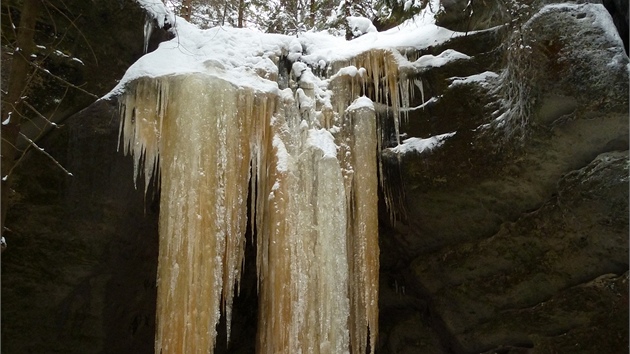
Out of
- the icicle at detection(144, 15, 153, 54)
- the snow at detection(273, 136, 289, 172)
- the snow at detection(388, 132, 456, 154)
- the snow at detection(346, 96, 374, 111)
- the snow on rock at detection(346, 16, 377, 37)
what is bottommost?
the snow at detection(273, 136, 289, 172)

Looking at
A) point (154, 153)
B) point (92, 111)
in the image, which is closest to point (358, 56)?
point (154, 153)

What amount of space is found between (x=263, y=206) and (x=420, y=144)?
1.80m

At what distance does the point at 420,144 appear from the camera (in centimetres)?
602

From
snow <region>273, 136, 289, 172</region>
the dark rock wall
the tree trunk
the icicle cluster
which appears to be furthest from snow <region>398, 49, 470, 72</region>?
the tree trunk

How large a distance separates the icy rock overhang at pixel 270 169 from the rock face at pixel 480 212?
408 mm

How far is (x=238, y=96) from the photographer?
564 centimetres

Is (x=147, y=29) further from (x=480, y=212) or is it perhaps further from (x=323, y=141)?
(x=480, y=212)

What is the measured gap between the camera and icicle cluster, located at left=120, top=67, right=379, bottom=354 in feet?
16.8

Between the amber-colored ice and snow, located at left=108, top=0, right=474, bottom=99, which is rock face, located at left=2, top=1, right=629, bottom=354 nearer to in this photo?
snow, located at left=108, top=0, right=474, bottom=99

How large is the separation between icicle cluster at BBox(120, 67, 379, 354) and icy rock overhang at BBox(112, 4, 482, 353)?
1 cm

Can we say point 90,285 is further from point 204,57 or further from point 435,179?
point 435,179

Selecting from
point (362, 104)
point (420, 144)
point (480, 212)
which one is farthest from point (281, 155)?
point (480, 212)

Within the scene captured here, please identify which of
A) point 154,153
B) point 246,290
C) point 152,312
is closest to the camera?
point 154,153

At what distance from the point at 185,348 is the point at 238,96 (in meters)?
2.45
